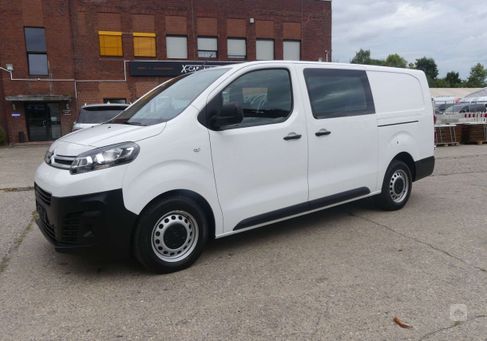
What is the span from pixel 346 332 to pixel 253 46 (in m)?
24.7

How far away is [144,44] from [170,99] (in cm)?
2144

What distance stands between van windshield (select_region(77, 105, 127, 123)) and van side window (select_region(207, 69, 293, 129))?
6584mm

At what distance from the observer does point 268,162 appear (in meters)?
4.44

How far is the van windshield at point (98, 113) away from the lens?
10287 mm

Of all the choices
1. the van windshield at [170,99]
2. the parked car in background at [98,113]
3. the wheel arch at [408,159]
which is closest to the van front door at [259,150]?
the van windshield at [170,99]

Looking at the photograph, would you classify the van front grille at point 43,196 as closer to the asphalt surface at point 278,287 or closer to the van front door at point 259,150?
the asphalt surface at point 278,287

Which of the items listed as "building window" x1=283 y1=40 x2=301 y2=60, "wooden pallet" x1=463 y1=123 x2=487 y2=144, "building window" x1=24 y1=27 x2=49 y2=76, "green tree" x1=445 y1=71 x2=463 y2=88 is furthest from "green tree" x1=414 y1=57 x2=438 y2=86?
"building window" x1=24 y1=27 x2=49 y2=76

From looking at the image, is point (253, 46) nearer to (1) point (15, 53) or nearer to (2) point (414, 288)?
(1) point (15, 53)

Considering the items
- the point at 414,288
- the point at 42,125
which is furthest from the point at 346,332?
the point at 42,125

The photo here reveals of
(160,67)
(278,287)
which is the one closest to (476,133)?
(278,287)

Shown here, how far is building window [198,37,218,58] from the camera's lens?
25.3 metres

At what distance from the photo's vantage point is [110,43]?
23625 millimetres

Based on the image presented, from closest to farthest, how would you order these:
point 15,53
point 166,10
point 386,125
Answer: point 386,125 → point 15,53 → point 166,10

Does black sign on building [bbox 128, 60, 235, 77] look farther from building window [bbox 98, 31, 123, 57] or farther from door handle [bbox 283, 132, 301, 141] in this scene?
door handle [bbox 283, 132, 301, 141]
